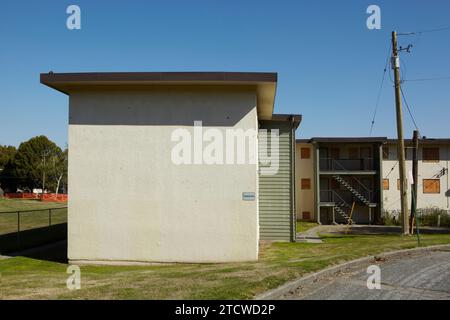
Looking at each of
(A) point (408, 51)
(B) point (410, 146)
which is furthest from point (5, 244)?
(B) point (410, 146)

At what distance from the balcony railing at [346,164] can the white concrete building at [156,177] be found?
88.9ft

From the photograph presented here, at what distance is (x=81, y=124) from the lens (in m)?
14.0

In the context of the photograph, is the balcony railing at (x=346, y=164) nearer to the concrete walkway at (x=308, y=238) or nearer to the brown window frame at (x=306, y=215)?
the brown window frame at (x=306, y=215)

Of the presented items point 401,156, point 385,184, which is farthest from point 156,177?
point 385,184

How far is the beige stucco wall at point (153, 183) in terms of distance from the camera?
1375 centimetres

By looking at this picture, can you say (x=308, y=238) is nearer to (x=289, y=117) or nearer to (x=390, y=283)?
Answer: (x=289, y=117)

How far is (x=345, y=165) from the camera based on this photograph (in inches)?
1572

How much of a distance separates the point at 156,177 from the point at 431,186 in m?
33.5

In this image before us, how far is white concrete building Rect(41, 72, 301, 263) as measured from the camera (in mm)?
13734

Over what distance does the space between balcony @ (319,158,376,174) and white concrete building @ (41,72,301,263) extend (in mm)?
27084

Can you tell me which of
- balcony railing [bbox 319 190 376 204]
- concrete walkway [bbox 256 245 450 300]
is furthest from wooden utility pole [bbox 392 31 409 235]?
balcony railing [bbox 319 190 376 204]

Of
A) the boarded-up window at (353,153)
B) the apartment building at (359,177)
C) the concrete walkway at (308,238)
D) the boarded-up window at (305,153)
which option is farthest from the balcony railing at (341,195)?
the concrete walkway at (308,238)

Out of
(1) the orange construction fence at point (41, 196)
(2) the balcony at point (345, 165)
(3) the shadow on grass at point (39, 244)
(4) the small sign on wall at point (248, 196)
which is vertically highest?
(2) the balcony at point (345, 165)

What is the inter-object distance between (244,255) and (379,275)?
4.25 metres
